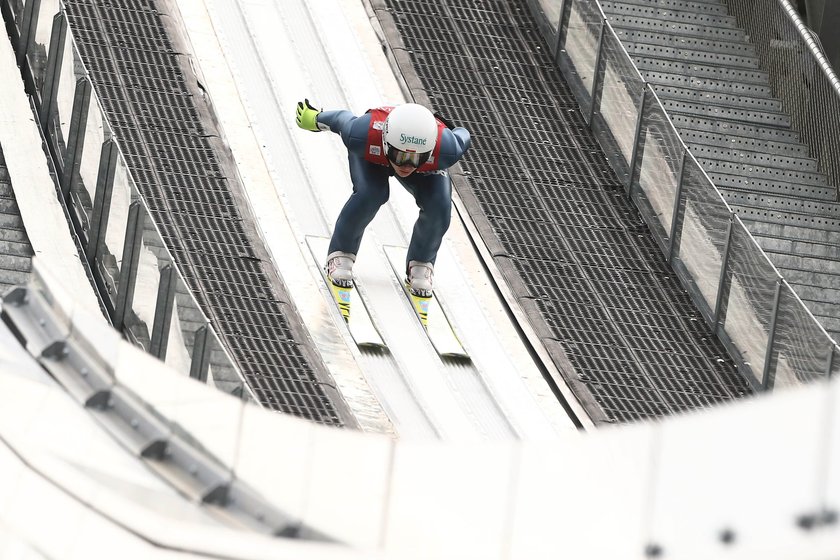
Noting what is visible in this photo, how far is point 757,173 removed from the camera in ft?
44.7

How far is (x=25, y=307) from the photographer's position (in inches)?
320

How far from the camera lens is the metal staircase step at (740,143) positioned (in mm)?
13734

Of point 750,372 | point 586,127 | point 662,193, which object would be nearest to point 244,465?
point 750,372

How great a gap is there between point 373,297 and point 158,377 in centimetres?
372

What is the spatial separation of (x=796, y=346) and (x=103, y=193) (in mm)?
4212

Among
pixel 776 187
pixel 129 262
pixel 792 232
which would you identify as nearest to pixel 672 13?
pixel 776 187

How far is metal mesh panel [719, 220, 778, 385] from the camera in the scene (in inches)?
417

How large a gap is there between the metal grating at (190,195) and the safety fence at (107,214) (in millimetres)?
672

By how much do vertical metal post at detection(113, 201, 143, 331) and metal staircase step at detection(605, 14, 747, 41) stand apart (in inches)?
261

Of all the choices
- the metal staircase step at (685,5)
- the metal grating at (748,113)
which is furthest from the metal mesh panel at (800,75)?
the metal staircase step at (685,5)

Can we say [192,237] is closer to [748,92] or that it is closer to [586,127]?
[586,127]

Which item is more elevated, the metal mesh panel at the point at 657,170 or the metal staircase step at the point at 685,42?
the metal staircase step at the point at 685,42

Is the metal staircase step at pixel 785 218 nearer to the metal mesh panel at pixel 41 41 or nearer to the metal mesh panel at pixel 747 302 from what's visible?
the metal mesh panel at pixel 747 302

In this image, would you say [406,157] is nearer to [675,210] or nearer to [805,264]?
[675,210]
